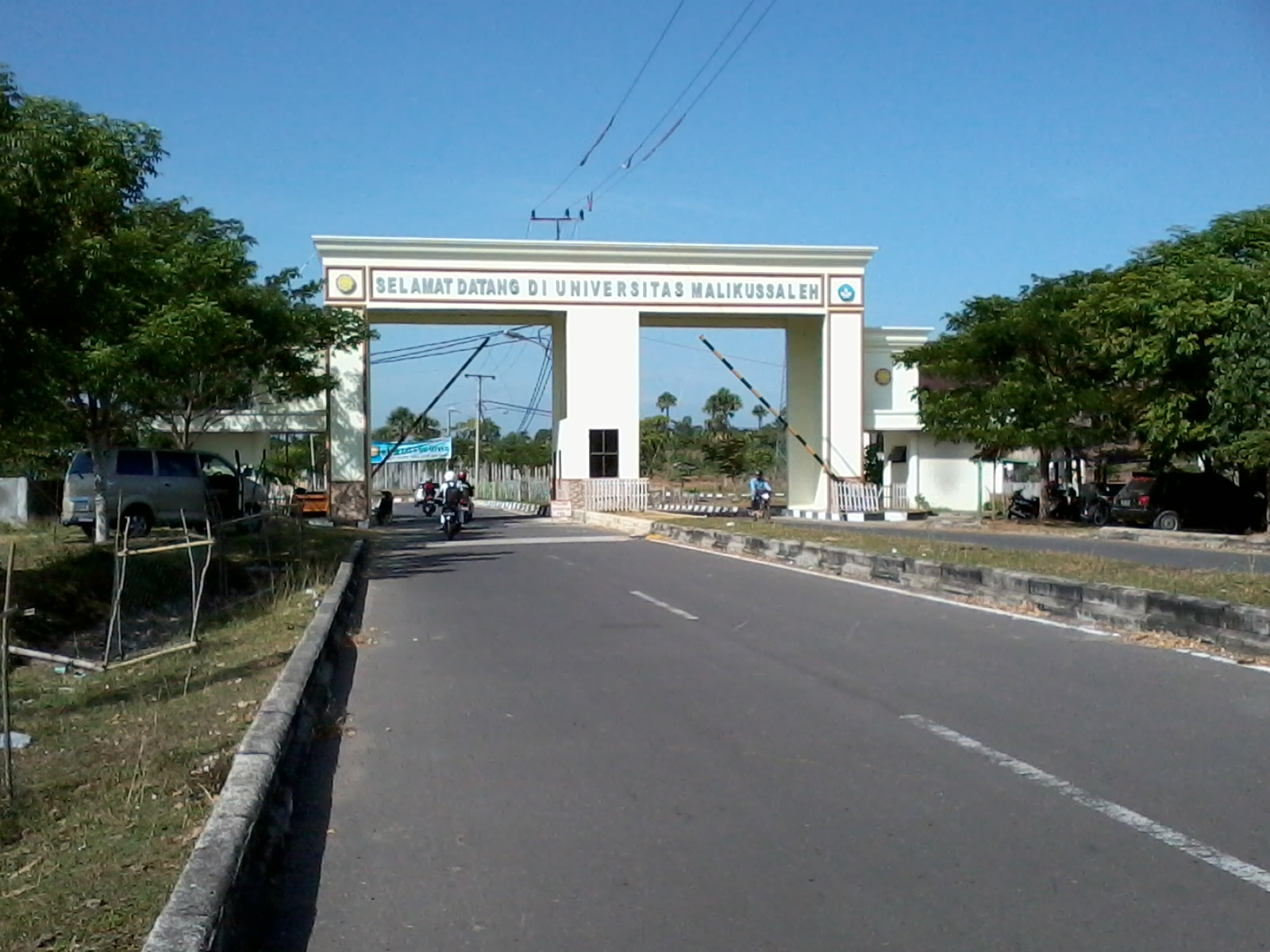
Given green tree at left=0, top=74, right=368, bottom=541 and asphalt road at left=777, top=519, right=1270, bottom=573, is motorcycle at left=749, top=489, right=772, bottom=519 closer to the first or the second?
asphalt road at left=777, top=519, right=1270, bottom=573

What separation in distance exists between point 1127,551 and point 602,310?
22974mm

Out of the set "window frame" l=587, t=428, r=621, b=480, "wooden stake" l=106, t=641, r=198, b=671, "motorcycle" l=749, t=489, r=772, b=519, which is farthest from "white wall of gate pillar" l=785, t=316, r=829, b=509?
"wooden stake" l=106, t=641, r=198, b=671

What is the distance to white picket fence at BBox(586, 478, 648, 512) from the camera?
41.3 meters

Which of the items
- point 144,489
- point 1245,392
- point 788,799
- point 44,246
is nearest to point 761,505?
point 1245,392

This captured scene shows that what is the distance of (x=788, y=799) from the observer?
6324 millimetres

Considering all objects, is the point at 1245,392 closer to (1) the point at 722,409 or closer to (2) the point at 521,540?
(2) the point at 521,540

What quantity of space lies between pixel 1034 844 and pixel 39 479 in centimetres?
3770

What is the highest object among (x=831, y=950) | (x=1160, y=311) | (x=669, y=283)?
(x=669, y=283)

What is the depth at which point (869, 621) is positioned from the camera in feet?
42.2

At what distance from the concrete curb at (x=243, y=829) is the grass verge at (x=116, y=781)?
0.25 m

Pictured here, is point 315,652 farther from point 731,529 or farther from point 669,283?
point 669,283

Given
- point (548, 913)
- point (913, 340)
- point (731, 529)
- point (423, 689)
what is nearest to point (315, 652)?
point (423, 689)

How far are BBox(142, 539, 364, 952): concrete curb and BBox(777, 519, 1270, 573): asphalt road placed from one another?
12.3 m

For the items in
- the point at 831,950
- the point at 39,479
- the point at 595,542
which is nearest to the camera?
the point at 831,950
